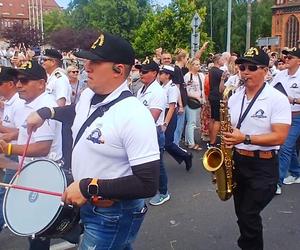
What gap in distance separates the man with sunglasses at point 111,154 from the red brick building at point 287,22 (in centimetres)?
7470

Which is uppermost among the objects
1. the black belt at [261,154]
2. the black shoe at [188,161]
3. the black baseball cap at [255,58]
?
the black baseball cap at [255,58]

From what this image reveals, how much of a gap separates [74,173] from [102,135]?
0.39 m

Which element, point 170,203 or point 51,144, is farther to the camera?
point 170,203

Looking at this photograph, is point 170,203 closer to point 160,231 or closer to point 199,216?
point 199,216

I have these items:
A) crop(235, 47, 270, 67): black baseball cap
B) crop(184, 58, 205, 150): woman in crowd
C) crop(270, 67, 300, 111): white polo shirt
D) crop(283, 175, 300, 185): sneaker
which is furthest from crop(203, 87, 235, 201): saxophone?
crop(184, 58, 205, 150): woman in crowd

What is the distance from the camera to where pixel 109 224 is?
2.44m

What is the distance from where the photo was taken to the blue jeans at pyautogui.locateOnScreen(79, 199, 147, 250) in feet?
8.00

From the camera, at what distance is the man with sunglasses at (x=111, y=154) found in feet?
7.36

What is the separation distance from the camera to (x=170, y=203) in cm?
563

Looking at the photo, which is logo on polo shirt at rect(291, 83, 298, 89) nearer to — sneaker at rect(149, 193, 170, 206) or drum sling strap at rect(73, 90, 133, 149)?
sneaker at rect(149, 193, 170, 206)

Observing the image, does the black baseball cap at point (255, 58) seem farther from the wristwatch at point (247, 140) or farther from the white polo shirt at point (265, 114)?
the wristwatch at point (247, 140)

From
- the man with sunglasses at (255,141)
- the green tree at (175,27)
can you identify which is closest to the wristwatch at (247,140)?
the man with sunglasses at (255,141)

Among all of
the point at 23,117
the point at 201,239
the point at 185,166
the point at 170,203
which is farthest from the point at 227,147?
the point at 185,166

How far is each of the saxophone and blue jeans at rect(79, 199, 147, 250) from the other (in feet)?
4.24
